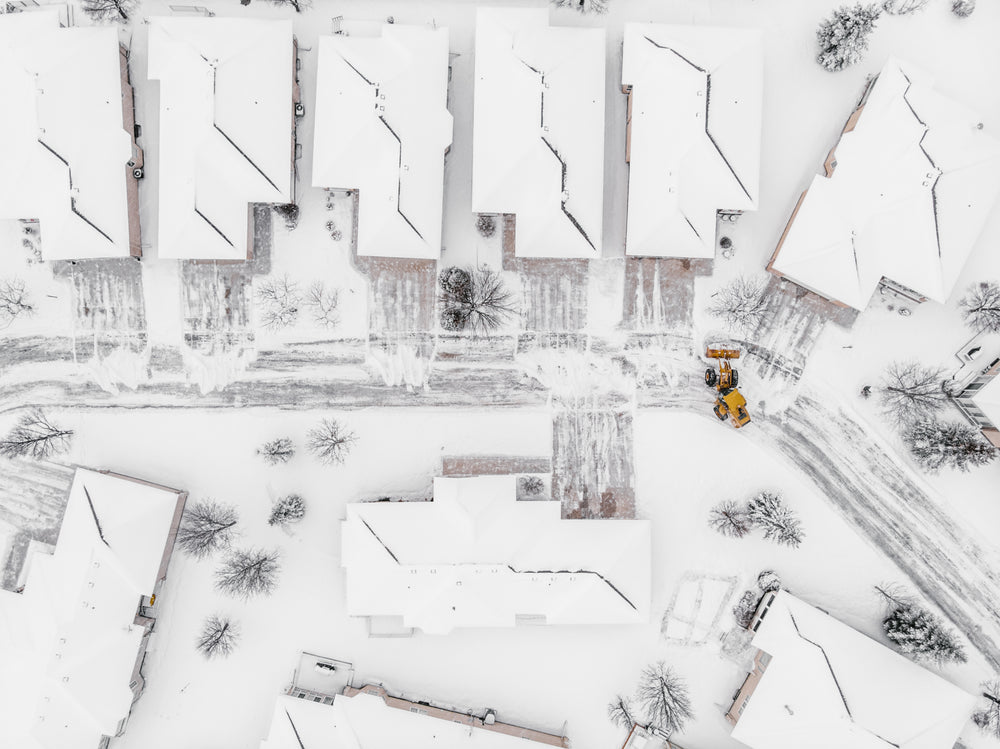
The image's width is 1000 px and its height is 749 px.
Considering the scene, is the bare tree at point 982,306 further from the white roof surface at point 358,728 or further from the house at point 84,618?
the house at point 84,618

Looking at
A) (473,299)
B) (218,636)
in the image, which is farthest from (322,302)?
(218,636)

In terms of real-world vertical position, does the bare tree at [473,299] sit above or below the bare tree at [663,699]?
above

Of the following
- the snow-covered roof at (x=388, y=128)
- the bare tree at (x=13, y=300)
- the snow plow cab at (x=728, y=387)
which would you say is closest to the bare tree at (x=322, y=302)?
the snow-covered roof at (x=388, y=128)

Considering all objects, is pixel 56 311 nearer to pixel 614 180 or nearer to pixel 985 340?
pixel 614 180

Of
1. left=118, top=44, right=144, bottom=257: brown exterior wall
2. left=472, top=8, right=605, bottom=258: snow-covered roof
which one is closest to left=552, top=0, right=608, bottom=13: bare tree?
left=472, top=8, right=605, bottom=258: snow-covered roof

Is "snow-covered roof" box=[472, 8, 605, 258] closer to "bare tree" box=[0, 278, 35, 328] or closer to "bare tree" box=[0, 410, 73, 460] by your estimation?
"bare tree" box=[0, 278, 35, 328]

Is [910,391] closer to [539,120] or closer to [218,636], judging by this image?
[539,120]

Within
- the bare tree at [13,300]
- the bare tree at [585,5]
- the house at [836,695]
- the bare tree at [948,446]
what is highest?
the bare tree at [585,5]
